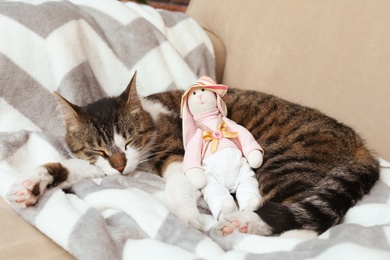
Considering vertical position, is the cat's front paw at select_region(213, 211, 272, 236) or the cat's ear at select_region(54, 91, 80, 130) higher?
the cat's front paw at select_region(213, 211, 272, 236)

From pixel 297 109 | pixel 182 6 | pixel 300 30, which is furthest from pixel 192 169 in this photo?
pixel 182 6

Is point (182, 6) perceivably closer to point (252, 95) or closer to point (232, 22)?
point (232, 22)

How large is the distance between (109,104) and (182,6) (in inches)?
78.7

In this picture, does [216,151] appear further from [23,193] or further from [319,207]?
[23,193]

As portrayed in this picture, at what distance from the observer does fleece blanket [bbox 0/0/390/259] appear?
3.12 ft

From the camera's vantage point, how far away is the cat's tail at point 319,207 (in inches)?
41.3

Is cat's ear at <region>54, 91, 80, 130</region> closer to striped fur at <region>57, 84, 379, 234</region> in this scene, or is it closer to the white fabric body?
striped fur at <region>57, 84, 379, 234</region>

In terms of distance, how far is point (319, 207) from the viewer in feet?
3.49

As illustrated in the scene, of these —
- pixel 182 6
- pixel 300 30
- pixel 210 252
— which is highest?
pixel 300 30

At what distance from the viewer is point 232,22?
1889mm

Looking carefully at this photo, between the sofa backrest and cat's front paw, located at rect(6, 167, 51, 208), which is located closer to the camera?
cat's front paw, located at rect(6, 167, 51, 208)

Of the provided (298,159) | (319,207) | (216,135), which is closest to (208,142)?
(216,135)

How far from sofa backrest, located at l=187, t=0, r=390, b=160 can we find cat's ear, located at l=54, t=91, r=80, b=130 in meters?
0.74

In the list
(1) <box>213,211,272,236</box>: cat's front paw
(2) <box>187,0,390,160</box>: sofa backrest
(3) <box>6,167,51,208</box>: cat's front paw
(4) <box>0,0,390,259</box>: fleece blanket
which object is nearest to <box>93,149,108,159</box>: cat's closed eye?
(4) <box>0,0,390,259</box>: fleece blanket
